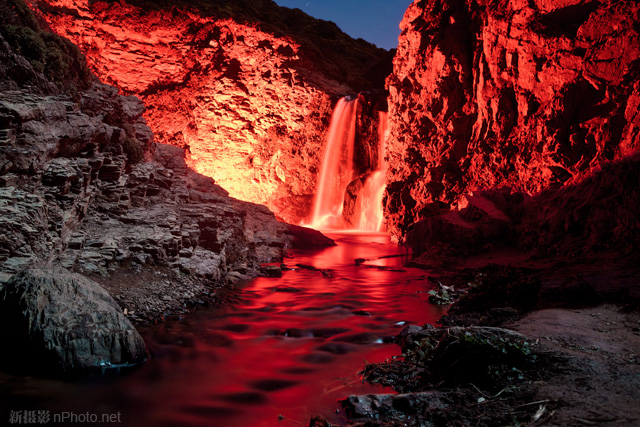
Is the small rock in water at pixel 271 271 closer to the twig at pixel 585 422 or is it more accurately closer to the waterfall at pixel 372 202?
the twig at pixel 585 422

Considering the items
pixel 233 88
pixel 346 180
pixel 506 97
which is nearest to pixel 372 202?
pixel 346 180

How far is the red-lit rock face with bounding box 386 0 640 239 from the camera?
32.9 feet

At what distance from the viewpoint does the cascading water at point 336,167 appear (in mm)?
28250

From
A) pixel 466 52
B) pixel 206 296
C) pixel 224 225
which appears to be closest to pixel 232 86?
pixel 466 52

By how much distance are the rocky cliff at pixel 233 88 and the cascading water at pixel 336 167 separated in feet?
3.12

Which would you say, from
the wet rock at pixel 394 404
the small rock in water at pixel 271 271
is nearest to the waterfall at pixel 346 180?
the small rock in water at pixel 271 271

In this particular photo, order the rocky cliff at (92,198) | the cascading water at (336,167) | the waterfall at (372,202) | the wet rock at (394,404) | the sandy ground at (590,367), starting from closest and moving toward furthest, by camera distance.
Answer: the sandy ground at (590,367), the wet rock at (394,404), the rocky cliff at (92,198), the waterfall at (372,202), the cascading water at (336,167)

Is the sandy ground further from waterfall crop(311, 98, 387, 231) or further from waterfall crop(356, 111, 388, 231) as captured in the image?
waterfall crop(311, 98, 387, 231)

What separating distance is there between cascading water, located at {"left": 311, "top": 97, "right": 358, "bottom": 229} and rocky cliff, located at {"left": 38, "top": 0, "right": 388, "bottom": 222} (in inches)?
37.4

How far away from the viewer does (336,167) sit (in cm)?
2906

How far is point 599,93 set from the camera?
409 inches

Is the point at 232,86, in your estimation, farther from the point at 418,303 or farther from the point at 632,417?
the point at 632,417

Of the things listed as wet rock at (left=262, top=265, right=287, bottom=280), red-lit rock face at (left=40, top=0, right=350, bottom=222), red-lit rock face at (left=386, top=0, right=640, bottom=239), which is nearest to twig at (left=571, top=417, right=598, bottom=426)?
red-lit rock face at (left=386, top=0, right=640, bottom=239)

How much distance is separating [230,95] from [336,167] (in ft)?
33.2
